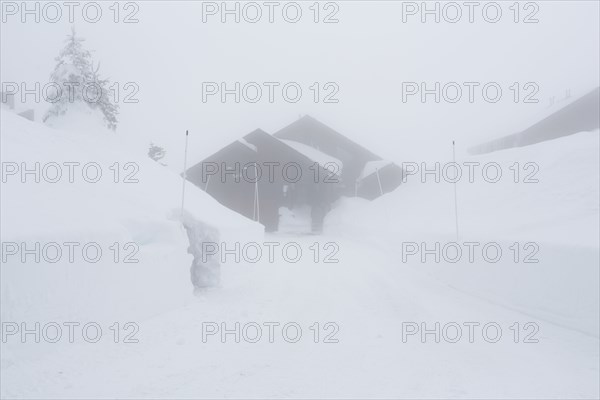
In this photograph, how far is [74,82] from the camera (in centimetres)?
2050

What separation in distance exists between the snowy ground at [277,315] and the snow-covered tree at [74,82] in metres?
8.21

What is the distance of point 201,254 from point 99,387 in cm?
604

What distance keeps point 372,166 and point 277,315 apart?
37400 millimetres

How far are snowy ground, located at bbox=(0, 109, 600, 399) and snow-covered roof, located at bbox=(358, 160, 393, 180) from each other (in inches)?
1165

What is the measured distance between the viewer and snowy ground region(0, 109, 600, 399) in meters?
5.40

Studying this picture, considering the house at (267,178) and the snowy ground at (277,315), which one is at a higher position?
the house at (267,178)

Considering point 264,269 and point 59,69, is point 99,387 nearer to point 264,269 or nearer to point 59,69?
point 264,269

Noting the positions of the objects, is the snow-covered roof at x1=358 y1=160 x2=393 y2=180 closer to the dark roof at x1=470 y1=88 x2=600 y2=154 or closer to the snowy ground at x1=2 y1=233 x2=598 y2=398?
the dark roof at x1=470 y1=88 x2=600 y2=154

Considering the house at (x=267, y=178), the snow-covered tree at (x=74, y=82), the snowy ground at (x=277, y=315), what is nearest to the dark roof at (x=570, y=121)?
the house at (x=267, y=178)

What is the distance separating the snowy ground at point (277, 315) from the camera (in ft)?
17.7

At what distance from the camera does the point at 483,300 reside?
10680mm

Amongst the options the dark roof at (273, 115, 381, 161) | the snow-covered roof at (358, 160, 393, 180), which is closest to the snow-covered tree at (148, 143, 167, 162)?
the dark roof at (273, 115, 381, 161)

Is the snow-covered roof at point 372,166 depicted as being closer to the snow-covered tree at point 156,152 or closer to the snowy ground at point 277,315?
the snow-covered tree at point 156,152

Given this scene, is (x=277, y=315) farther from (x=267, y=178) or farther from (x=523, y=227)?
(x=267, y=178)
